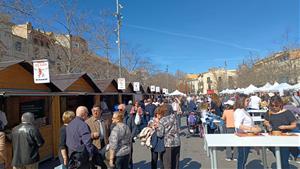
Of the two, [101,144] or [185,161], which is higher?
[101,144]

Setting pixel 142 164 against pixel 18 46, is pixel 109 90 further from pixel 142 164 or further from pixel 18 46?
pixel 18 46

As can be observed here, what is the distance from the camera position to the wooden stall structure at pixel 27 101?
7426mm

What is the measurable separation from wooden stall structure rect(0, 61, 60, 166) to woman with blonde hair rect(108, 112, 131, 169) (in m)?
3.37

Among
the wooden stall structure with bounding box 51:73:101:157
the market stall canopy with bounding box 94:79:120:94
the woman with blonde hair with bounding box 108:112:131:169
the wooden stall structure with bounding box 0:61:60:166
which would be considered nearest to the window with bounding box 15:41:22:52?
the market stall canopy with bounding box 94:79:120:94

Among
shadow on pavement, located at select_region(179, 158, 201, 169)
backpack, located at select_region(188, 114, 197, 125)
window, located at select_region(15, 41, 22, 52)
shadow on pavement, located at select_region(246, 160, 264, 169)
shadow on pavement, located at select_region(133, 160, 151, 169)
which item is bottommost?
shadow on pavement, located at select_region(133, 160, 151, 169)

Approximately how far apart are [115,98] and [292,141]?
15.7m

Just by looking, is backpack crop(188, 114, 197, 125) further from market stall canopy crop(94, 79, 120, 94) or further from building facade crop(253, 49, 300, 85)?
building facade crop(253, 49, 300, 85)

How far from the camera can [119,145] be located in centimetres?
498

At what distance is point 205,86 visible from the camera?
407ft

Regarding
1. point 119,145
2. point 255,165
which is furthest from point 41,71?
point 255,165

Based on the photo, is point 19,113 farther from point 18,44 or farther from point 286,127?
point 18,44

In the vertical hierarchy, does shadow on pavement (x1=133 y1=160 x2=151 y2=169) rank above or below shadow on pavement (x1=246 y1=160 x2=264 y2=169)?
below

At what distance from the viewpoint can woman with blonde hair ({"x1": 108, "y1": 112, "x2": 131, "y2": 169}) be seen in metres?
4.91

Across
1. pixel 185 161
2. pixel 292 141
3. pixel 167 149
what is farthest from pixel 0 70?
pixel 292 141
